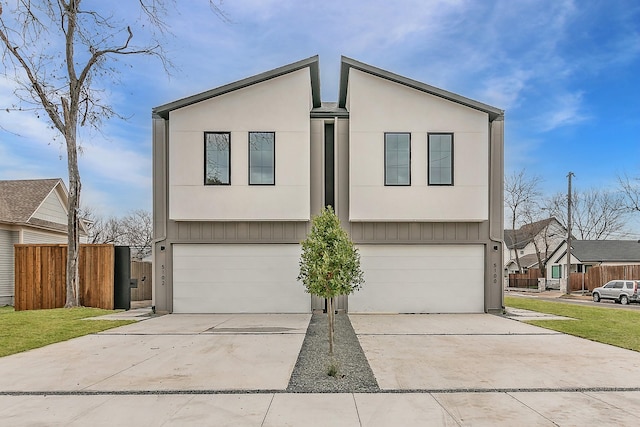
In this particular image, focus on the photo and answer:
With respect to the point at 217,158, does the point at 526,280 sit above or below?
below

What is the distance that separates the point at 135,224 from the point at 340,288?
52123mm

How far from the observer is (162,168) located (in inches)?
583

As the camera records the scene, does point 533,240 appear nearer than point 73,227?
No

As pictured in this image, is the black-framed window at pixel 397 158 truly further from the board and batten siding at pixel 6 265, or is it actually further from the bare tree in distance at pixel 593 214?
the bare tree in distance at pixel 593 214

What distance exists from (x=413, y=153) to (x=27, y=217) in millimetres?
17656

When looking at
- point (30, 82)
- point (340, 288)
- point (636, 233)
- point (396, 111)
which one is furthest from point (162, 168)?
point (636, 233)

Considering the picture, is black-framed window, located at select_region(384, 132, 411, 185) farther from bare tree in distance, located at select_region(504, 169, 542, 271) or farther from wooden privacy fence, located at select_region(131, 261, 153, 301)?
bare tree in distance, located at select_region(504, 169, 542, 271)

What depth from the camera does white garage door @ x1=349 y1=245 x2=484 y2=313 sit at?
Result: 1468 centimetres

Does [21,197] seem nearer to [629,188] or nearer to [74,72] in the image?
[74,72]

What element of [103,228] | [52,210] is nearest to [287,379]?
Result: [52,210]

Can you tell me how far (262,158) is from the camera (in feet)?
47.3

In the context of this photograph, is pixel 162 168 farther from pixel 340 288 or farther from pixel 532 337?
pixel 532 337

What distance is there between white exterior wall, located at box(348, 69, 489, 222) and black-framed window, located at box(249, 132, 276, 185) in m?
2.55

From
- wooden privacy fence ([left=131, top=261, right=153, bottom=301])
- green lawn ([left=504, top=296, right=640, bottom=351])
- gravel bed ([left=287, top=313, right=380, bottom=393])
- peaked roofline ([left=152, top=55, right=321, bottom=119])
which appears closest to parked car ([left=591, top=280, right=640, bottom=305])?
green lawn ([left=504, top=296, right=640, bottom=351])
